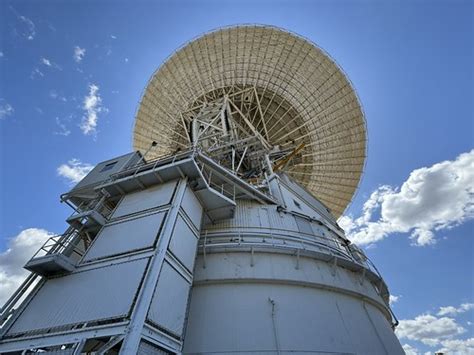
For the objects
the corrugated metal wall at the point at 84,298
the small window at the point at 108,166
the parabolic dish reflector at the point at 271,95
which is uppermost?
the parabolic dish reflector at the point at 271,95

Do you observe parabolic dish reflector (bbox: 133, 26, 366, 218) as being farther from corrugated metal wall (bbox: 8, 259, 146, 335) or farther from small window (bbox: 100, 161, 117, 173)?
corrugated metal wall (bbox: 8, 259, 146, 335)

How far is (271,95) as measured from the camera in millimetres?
25250

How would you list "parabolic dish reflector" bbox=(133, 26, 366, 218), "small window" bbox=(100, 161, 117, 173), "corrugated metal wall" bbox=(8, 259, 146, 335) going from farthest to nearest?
"parabolic dish reflector" bbox=(133, 26, 366, 218) → "small window" bbox=(100, 161, 117, 173) → "corrugated metal wall" bbox=(8, 259, 146, 335)

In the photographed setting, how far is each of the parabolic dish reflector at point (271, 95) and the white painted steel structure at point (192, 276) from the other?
8.27 metres

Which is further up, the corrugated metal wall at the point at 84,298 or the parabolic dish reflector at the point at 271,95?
the parabolic dish reflector at the point at 271,95

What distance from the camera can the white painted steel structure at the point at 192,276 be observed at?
7.52m

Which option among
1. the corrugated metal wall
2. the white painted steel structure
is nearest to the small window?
the white painted steel structure

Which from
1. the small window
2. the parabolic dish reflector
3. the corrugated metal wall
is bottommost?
the corrugated metal wall

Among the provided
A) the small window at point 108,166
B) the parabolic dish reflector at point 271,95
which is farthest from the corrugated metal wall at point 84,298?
the parabolic dish reflector at point 271,95

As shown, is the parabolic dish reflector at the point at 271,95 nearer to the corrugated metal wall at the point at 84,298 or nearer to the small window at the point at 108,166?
the small window at the point at 108,166

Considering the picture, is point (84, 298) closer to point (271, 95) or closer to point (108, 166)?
point (108, 166)

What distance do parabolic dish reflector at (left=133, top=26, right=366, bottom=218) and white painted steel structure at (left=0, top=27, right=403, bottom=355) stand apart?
8.27m

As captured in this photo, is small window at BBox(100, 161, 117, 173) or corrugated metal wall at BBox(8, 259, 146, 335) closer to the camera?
corrugated metal wall at BBox(8, 259, 146, 335)

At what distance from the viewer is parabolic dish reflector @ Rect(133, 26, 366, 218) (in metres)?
23.4
